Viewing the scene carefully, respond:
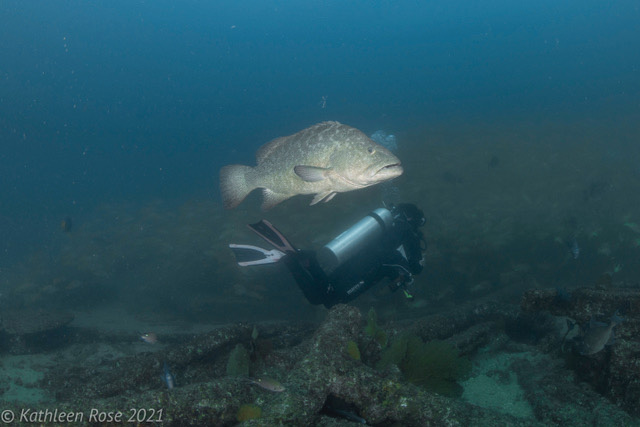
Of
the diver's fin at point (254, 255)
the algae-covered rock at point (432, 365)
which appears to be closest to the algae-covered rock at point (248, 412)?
the algae-covered rock at point (432, 365)

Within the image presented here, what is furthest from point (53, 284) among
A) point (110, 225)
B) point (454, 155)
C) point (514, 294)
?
point (454, 155)

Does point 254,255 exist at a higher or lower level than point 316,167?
lower

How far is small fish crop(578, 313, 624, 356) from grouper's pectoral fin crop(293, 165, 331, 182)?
348 centimetres

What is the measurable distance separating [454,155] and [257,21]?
173 metres

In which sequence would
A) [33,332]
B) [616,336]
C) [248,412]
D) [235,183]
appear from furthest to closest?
[33,332]
[235,183]
[616,336]
[248,412]

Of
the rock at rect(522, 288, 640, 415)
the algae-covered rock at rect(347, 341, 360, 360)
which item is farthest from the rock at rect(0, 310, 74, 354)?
the rock at rect(522, 288, 640, 415)

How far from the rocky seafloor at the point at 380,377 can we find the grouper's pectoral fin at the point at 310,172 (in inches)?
69.3

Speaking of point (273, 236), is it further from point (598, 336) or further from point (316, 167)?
point (598, 336)

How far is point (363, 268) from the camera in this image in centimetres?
577

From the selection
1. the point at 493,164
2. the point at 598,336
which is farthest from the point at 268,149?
the point at 493,164

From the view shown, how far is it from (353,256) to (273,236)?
1.43 meters

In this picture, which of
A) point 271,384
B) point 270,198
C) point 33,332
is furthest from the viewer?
point 33,332

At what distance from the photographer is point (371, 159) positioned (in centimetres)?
340

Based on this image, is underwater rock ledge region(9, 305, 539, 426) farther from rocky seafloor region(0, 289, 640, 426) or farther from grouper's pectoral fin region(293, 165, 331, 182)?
grouper's pectoral fin region(293, 165, 331, 182)
